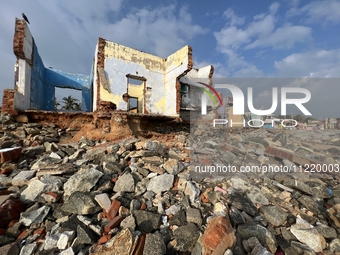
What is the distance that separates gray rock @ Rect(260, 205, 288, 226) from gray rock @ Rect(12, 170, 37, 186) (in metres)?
3.94

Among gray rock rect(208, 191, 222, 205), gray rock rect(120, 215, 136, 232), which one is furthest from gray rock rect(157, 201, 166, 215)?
gray rock rect(208, 191, 222, 205)

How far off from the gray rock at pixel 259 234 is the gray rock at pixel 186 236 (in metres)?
0.60

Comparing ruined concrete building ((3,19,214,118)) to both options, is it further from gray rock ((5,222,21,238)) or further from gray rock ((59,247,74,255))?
gray rock ((59,247,74,255))

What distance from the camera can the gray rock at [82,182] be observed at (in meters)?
2.24

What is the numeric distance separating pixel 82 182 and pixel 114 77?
6578 mm

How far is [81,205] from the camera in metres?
1.90

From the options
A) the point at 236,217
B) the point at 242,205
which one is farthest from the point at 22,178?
the point at 242,205

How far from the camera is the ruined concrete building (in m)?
5.56

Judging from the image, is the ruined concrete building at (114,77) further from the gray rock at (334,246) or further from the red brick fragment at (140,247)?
the gray rock at (334,246)

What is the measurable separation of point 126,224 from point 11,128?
5296 millimetres

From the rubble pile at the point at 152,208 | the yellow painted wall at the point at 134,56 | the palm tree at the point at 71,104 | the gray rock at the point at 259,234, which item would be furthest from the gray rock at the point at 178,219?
the palm tree at the point at 71,104

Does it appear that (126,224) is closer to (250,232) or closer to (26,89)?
(250,232)

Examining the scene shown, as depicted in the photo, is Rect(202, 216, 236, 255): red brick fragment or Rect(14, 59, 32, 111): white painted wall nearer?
Rect(202, 216, 236, 255): red brick fragment

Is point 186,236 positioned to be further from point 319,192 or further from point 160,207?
point 319,192
